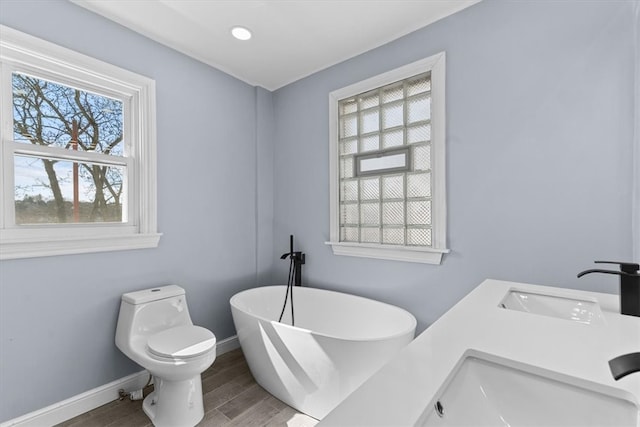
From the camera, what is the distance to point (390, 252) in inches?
87.9

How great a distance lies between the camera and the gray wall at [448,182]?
5.02 feet

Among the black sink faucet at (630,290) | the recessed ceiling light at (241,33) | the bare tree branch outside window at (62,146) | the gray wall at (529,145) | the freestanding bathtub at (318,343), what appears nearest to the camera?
the black sink faucet at (630,290)

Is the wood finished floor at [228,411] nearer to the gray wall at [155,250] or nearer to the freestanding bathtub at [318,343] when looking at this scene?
the freestanding bathtub at [318,343]

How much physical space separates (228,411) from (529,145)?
2.42m

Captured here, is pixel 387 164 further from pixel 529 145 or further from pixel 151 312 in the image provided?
pixel 151 312

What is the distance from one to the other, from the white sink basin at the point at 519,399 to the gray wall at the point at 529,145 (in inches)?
48.8

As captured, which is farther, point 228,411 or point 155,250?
point 155,250

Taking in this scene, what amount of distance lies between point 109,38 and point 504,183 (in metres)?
2.72

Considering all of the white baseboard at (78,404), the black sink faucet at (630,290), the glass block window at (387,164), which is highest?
the glass block window at (387,164)

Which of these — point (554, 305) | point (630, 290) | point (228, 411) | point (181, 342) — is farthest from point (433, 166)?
point (228, 411)

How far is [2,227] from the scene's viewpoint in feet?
5.34

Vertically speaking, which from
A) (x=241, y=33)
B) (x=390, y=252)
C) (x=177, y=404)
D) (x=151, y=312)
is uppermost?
(x=241, y=33)

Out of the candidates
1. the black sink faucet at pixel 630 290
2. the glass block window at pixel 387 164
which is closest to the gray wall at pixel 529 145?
the glass block window at pixel 387 164

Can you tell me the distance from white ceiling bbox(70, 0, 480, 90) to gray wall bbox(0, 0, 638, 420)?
0.31 feet
